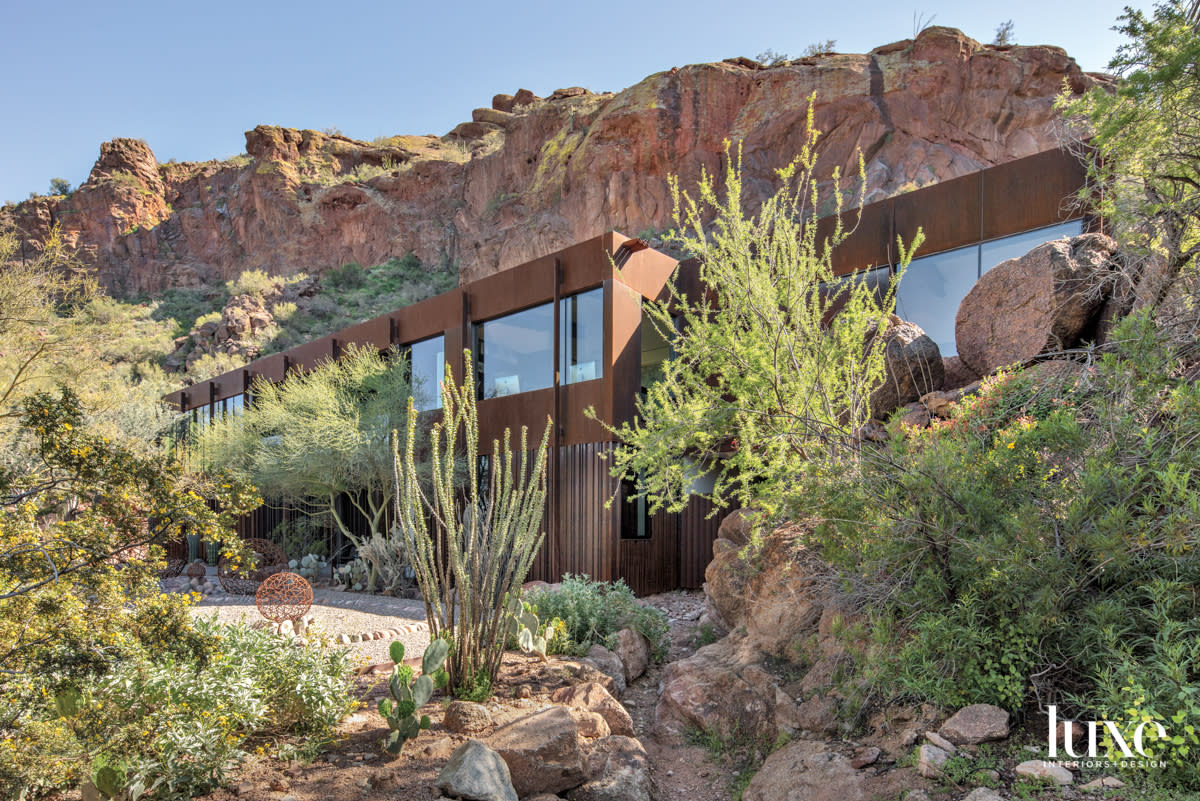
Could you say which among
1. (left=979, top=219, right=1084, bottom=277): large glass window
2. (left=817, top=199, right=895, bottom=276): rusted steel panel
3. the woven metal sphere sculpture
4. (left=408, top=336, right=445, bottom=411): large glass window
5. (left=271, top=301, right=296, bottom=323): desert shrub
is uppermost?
(left=271, top=301, right=296, bottom=323): desert shrub

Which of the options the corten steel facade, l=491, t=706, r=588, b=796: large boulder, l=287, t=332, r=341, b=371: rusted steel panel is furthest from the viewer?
l=287, t=332, r=341, b=371: rusted steel panel

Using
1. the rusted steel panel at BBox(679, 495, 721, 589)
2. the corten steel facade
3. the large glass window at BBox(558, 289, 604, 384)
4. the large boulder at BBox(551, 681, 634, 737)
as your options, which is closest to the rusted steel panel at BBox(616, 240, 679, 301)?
the corten steel facade

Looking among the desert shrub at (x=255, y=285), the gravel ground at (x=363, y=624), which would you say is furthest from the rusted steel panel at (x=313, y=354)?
the desert shrub at (x=255, y=285)

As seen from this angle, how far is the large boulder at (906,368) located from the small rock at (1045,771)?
455cm

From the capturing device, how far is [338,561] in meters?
15.8

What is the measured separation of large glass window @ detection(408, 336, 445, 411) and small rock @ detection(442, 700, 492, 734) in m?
10.1

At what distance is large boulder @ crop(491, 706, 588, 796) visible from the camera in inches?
154

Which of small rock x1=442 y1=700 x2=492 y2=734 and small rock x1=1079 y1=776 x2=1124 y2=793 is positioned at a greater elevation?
small rock x1=1079 y1=776 x2=1124 y2=793

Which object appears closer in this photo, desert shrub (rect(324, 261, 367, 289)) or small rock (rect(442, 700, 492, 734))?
small rock (rect(442, 700, 492, 734))

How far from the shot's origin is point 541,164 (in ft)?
105

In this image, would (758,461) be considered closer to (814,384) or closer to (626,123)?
(814,384)

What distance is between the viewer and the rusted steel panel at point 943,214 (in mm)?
9711

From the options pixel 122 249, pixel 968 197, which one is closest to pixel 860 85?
pixel 968 197

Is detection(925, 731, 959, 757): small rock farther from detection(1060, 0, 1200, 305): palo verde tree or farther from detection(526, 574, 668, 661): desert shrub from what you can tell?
detection(1060, 0, 1200, 305): palo verde tree
